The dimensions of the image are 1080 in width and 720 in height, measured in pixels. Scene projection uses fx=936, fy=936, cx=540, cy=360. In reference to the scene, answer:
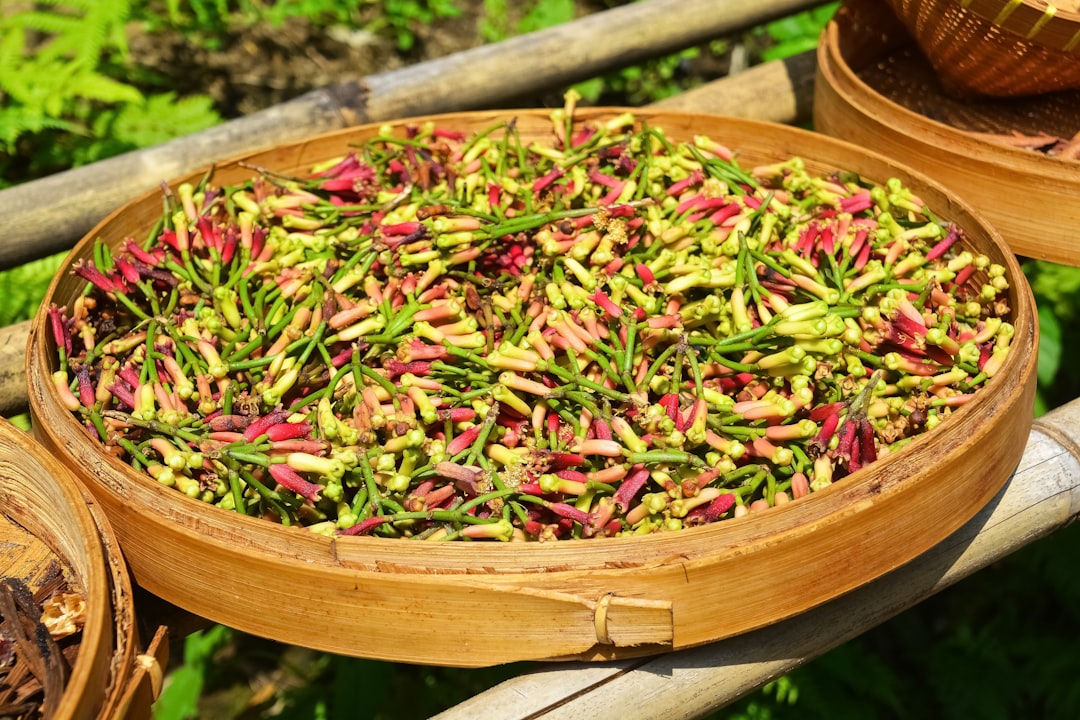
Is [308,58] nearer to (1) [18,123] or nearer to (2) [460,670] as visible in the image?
(1) [18,123]

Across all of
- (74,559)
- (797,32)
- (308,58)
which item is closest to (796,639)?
(74,559)

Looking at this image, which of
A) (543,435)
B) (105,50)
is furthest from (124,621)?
(105,50)

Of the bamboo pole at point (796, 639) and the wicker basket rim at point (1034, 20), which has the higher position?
the wicker basket rim at point (1034, 20)

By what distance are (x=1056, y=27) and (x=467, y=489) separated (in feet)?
5.80

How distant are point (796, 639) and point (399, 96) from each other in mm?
2119

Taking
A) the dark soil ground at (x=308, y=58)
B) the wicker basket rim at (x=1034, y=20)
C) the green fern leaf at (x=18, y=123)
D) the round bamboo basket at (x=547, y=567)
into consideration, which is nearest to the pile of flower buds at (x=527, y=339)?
the round bamboo basket at (x=547, y=567)

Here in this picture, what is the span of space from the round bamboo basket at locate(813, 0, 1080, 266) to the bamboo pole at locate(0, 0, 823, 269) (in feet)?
2.08

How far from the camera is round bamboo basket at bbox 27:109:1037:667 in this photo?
5.02 ft

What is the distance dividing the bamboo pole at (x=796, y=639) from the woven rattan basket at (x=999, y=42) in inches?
35.5

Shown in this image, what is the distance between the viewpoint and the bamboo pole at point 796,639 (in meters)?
1.69

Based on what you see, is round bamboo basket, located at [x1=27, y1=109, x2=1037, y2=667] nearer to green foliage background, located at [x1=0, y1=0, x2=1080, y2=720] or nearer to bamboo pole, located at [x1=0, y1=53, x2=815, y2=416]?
green foliage background, located at [x1=0, y1=0, x2=1080, y2=720]

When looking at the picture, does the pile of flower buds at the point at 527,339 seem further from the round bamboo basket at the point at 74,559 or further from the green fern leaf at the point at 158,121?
the green fern leaf at the point at 158,121

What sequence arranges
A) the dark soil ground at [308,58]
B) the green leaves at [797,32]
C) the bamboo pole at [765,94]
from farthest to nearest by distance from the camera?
the dark soil ground at [308,58] → the green leaves at [797,32] → the bamboo pole at [765,94]

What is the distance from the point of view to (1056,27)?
7.25ft
